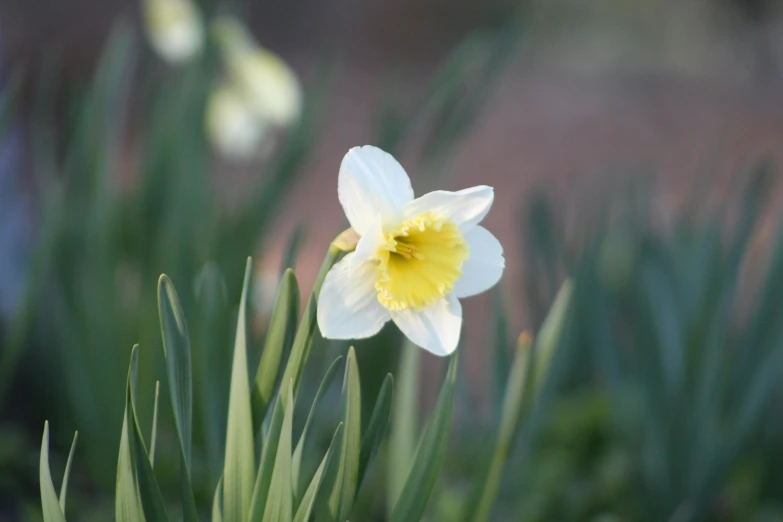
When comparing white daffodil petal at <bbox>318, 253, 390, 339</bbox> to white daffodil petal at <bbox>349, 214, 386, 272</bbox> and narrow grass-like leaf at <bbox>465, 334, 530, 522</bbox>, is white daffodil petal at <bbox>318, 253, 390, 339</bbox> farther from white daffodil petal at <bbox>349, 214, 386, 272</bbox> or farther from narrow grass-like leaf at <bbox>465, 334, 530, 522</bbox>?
narrow grass-like leaf at <bbox>465, 334, 530, 522</bbox>

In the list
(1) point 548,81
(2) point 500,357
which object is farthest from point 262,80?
(1) point 548,81

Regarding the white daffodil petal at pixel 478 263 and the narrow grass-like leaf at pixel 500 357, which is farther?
the narrow grass-like leaf at pixel 500 357

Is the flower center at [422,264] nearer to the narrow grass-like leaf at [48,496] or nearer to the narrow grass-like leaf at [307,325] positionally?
the narrow grass-like leaf at [307,325]

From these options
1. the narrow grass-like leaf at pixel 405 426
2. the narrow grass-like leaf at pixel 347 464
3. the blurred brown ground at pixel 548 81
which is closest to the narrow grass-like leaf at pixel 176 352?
the narrow grass-like leaf at pixel 347 464

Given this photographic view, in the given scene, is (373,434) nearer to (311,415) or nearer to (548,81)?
(311,415)

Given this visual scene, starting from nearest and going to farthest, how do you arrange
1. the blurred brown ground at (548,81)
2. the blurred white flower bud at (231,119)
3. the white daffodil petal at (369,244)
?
the white daffodil petal at (369,244)
the blurred white flower bud at (231,119)
the blurred brown ground at (548,81)

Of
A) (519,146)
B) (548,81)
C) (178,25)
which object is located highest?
(548,81)
